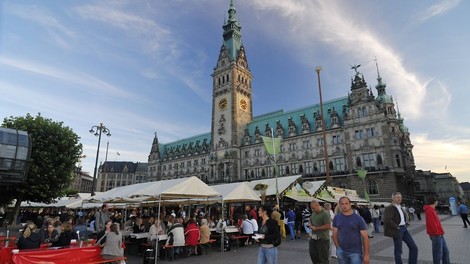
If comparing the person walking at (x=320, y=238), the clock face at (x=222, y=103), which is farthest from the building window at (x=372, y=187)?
the person walking at (x=320, y=238)

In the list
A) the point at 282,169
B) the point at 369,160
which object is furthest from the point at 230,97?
the point at 369,160

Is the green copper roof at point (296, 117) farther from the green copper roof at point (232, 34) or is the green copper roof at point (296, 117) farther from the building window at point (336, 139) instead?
the green copper roof at point (232, 34)

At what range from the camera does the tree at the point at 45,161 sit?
91.4 feet

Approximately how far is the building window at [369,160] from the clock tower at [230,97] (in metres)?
31.6

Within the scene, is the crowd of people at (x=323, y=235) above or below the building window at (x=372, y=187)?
below

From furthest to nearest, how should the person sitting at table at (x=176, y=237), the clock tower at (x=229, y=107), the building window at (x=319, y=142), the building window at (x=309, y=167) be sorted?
the clock tower at (x=229, y=107) < the building window at (x=319, y=142) < the building window at (x=309, y=167) < the person sitting at table at (x=176, y=237)

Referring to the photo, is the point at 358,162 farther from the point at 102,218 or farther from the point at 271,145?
the point at 102,218

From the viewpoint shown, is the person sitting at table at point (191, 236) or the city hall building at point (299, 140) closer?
the person sitting at table at point (191, 236)

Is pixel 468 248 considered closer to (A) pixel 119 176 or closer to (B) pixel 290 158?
(B) pixel 290 158

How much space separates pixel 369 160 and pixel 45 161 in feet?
167

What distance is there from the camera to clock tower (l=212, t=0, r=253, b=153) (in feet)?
241

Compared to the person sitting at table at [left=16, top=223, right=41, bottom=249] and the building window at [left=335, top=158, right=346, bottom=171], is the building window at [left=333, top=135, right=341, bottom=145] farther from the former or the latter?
the person sitting at table at [left=16, top=223, right=41, bottom=249]

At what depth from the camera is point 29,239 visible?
9406 mm

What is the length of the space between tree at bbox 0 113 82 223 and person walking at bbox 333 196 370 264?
3074 cm
